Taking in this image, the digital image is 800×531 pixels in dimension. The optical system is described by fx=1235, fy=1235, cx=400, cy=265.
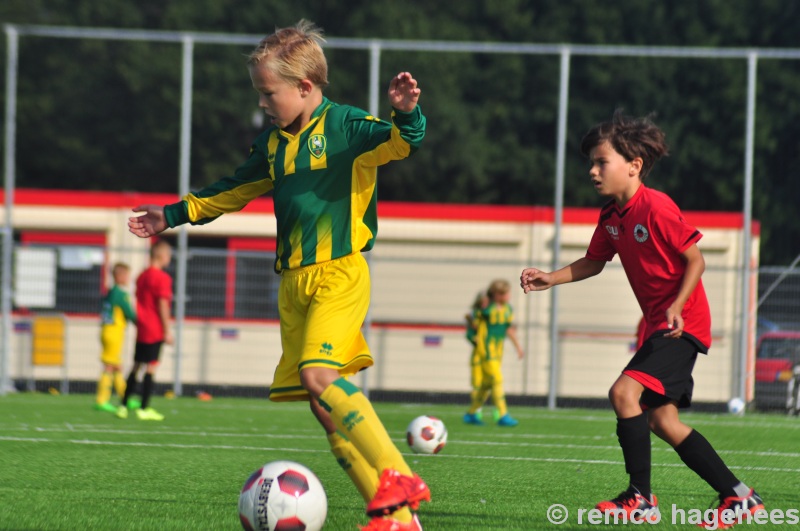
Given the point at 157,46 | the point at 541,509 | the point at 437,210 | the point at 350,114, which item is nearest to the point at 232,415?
the point at 437,210

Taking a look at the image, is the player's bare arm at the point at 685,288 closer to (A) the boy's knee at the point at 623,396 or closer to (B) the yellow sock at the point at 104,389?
(A) the boy's knee at the point at 623,396

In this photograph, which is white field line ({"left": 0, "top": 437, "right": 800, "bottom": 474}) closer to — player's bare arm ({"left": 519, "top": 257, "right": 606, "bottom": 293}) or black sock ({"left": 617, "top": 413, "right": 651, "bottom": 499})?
player's bare arm ({"left": 519, "top": 257, "right": 606, "bottom": 293})

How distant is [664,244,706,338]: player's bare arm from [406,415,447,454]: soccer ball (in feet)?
12.2

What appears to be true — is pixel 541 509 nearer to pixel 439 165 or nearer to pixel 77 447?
pixel 77 447

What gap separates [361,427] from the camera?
4504mm

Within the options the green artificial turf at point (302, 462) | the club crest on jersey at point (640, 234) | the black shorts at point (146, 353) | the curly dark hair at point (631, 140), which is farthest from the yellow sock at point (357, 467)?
the black shorts at point (146, 353)

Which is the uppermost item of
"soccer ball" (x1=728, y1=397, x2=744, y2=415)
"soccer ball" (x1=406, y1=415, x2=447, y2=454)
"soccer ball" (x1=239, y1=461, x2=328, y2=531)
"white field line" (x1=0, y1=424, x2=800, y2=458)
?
"soccer ball" (x1=239, y1=461, x2=328, y2=531)

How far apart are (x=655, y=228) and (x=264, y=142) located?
1.74m

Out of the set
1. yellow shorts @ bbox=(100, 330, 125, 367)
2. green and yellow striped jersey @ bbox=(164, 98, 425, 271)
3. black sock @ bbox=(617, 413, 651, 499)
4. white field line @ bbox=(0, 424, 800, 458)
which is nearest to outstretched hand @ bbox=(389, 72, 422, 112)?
green and yellow striped jersey @ bbox=(164, 98, 425, 271)

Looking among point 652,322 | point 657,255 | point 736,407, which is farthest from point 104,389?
point 657,255

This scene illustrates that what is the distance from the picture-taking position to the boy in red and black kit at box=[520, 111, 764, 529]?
5.32 m

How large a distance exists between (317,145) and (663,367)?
1.78 m

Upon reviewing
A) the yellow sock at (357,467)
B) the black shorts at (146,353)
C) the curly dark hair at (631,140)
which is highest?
the curly dark hair at (631,140)

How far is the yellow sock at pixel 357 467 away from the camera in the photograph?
469 centimetres
